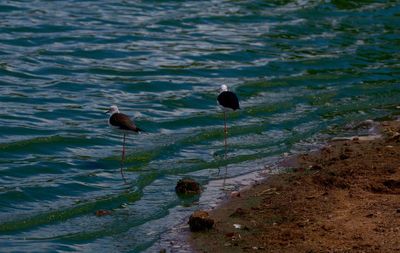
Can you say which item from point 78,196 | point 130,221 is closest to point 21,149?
point 78,196

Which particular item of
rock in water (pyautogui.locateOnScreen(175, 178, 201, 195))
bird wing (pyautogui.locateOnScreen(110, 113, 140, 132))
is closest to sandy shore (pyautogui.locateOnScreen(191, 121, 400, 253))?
rock in water (pyautogui.locateOnScreen(175, 178, 201, 195))

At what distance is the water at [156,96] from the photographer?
1141 centimetres

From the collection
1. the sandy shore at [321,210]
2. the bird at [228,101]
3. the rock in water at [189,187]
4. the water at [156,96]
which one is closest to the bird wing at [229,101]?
the bird at [228,101]

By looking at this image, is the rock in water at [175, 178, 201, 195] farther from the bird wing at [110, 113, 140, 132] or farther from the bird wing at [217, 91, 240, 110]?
the bird wing at [217, 91, 240, 110]

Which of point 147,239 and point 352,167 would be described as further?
point 352,167

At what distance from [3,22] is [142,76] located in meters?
4.90

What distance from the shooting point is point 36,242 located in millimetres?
10195

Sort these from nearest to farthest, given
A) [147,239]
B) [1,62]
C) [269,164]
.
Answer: [147,239], [269,164], [1,62]

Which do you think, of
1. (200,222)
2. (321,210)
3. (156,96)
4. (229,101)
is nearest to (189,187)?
(200,222)

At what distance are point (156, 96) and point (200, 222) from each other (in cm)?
730

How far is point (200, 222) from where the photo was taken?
10000 millimetres

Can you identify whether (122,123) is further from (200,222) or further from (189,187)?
(200,222)

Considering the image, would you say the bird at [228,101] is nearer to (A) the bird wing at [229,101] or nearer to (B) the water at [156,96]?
(A) the bird wing at [229,101]

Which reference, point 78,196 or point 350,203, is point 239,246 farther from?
point 78,196
